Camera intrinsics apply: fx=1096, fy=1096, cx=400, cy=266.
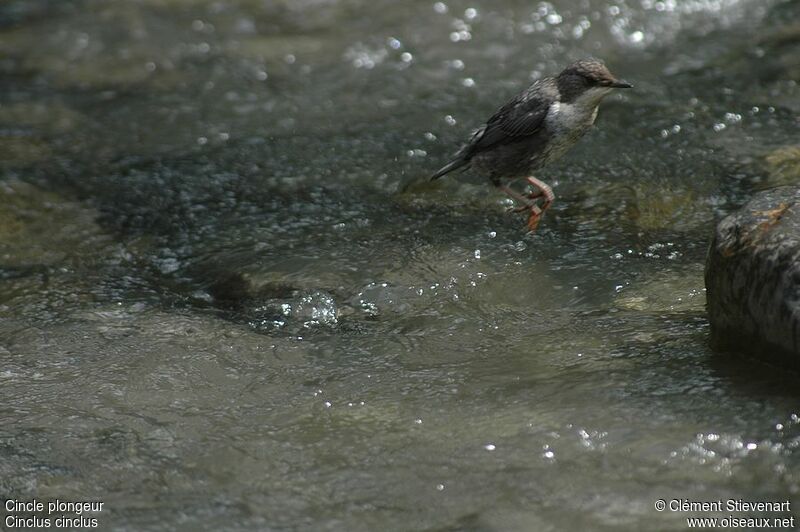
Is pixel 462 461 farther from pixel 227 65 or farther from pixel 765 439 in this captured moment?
pixel 227 65

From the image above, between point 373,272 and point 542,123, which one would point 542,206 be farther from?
point 373,272

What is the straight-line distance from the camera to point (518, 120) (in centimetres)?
617

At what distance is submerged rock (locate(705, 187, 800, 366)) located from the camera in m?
4.17

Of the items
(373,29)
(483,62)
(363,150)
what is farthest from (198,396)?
(373,29)

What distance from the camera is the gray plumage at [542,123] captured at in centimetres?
600

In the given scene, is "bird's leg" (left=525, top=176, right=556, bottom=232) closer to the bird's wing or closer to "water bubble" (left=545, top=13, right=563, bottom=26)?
the bird's wing

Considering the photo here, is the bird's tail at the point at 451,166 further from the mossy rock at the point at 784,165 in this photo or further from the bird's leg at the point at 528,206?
the mossy rock at the point at 784,165

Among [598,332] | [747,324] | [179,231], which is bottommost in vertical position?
[179,231]

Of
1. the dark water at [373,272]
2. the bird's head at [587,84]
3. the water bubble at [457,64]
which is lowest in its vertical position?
the dark water at [373,272]

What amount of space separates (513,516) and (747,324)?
134cm

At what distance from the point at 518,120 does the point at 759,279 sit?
→ 2.20 metres

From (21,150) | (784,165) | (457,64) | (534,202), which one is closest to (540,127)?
(534,202)

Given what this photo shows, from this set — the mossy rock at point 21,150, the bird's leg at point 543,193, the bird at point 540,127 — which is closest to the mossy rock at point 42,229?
the mossy rock at point 21,150

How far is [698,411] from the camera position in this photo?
4.12 meters
